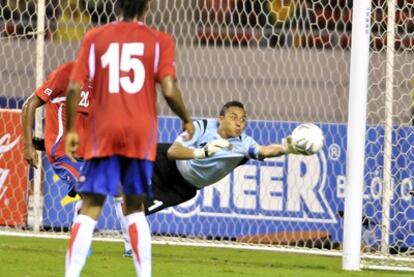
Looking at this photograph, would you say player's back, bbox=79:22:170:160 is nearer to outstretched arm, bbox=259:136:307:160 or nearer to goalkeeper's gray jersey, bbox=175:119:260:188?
outstretched arm, bbox=259:136:307:160

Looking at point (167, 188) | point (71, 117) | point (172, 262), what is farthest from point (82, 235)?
point (167, 188)

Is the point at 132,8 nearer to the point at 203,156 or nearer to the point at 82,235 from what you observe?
the point at 82,235

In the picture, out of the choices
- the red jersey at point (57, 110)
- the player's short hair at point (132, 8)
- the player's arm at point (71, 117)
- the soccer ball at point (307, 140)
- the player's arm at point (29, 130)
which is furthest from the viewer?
the red jersey at point (57, 110)

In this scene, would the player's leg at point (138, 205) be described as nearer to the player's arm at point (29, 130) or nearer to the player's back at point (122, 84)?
the player's back at point (122, 84)

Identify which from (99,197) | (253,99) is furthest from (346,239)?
(253,99)

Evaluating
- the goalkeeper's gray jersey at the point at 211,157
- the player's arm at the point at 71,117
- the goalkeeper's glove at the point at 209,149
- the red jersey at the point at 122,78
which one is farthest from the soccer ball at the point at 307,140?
the player's arm at the point at 71,117

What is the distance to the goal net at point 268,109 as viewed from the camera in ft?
38.0

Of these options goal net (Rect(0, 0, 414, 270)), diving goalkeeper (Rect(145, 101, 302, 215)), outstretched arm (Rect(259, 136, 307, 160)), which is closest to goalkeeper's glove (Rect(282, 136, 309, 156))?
outstretched arm (Rect(259, 136, 307, 160))

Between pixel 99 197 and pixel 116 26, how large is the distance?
3.06ft

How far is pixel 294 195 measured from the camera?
11938 millimetres

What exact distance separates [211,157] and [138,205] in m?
3.25

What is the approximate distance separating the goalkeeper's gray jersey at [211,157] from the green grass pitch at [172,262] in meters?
0.71

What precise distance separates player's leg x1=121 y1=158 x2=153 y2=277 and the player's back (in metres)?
0.10

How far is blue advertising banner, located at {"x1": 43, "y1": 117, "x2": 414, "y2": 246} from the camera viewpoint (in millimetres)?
11578
